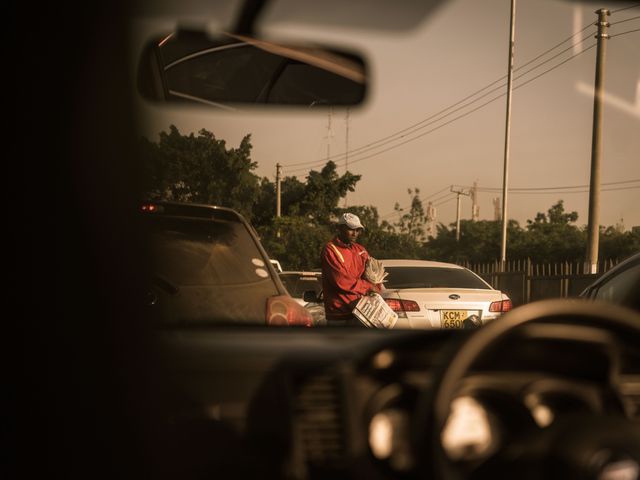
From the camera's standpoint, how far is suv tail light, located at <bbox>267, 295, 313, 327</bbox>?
153 inches

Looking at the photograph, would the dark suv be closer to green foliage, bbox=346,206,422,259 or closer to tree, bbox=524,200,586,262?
green foliage, bbox=346,206,422,259

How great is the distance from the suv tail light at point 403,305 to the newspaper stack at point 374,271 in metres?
0.35

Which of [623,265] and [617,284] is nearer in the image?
[617,284]

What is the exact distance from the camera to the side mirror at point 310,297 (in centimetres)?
501

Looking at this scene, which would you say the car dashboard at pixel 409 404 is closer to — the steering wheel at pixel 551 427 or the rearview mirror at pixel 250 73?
the steering wheel at pixel 551 427

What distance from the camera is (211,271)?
3494 mm

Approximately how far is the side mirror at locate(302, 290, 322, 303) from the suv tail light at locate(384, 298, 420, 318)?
1.66ft

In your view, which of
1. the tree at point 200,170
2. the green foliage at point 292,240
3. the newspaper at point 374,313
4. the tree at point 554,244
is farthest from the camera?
the tree at point 554,244

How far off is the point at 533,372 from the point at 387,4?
1415 millimetres

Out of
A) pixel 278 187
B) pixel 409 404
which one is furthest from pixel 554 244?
pixel 409 404

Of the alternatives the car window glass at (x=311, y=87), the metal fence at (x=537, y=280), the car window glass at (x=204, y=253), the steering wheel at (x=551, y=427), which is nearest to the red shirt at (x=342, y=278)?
the metal fence at (x=537, y=280)

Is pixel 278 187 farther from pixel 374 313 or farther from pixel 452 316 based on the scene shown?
pixel 452 316

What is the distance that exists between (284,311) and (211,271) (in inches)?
22.9

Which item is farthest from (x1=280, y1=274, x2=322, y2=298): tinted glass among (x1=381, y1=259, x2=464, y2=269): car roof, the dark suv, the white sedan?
(x1=381, y1=259, x2=464, y2=269): car roof
